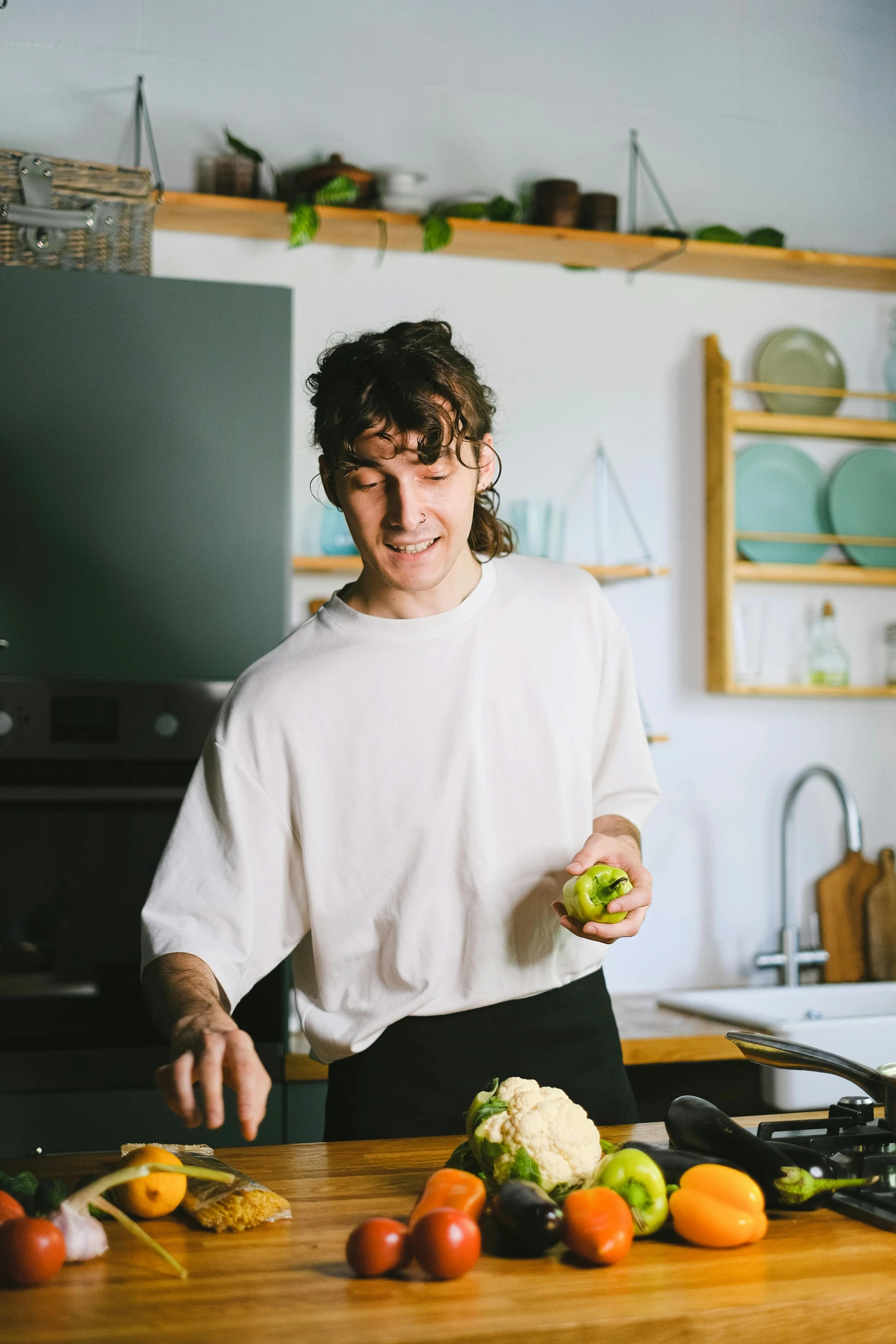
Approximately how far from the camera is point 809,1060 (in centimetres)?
121

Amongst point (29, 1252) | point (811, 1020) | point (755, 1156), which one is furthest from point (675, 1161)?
point (811, 1020)

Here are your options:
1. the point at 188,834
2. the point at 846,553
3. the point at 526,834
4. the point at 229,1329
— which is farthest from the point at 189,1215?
the point at 846,553

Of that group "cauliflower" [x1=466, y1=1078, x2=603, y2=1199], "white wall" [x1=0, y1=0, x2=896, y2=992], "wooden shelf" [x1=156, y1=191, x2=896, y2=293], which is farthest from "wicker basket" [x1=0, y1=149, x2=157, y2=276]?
"cauliflower" [x1=466, y1=1078, x2=603, y2=1199]

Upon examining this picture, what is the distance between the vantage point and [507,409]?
307 cm

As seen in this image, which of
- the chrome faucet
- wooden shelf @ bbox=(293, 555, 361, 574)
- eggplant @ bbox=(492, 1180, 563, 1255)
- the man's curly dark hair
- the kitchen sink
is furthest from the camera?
the chrome faucet

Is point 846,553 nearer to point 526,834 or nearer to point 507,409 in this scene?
point 507,409

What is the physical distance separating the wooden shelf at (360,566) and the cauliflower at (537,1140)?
1637mm

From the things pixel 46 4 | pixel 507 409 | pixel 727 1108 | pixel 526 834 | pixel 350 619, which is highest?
pixel 46 4

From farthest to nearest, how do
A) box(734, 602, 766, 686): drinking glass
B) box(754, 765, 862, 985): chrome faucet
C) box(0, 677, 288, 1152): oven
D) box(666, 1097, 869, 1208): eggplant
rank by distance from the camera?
box(734, 602, 766, 686): drinking glass
box(754, 765, 862, 985): chrome faucet
box(0, 677, 288, 1152): oven
box(666, 1097, 869, 1208): eggplant

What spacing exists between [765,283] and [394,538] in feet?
6.94

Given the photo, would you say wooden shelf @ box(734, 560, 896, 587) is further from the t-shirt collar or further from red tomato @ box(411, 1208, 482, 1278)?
red tomato @ box(411, 1208, 482, 1278)

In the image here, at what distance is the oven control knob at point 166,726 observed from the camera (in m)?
2.19

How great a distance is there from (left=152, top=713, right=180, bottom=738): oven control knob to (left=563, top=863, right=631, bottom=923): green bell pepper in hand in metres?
1.01

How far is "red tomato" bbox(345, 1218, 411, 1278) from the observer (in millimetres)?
1000
